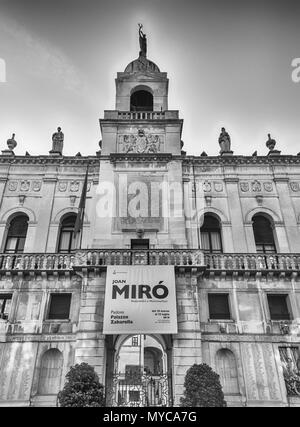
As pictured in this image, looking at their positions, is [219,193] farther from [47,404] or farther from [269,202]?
[47,404]

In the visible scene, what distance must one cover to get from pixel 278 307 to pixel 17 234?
1794cm

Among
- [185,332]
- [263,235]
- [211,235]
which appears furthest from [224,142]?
[185,332]

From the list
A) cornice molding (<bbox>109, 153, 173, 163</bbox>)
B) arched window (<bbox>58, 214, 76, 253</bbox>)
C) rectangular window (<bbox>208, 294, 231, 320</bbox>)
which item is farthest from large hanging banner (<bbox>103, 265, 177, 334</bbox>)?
cornice molding (<bbox>109, 153, 173, 163</bbox>)

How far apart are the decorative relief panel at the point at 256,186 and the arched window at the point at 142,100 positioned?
37.0ft

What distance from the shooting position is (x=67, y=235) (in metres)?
24.5

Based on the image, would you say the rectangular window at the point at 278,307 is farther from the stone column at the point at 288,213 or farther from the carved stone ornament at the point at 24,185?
the carved stone ornament at the point at 24,185

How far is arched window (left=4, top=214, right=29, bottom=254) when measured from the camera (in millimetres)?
23855

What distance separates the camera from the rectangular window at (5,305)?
20430 mm

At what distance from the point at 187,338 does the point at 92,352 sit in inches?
202

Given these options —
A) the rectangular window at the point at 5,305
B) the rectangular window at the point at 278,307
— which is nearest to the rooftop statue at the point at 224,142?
the rectangular window at the point at 278,307

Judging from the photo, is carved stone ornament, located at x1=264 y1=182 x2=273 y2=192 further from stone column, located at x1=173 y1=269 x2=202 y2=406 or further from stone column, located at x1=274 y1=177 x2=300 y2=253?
stone column, located at x1=173 y1=269 x2=202 y2=406

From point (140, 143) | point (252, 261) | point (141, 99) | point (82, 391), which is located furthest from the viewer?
point (141, 99)

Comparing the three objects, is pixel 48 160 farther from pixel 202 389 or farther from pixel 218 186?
pixel 202 389
